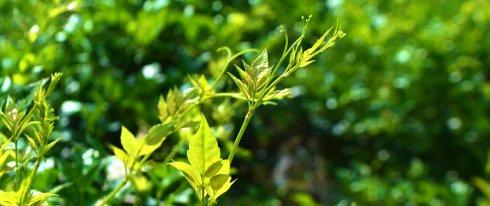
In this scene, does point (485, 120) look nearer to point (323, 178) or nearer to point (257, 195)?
point (323, 178)

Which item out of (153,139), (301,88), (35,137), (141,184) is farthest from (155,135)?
(301,88)

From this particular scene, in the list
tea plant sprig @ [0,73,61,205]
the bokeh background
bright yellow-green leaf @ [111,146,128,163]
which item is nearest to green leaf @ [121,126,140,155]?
bright yellow-green leaf @ [111,146,128,163]

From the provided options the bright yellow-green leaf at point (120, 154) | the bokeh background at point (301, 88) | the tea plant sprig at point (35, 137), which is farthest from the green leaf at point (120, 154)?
the bokeh background at point (301, 88)

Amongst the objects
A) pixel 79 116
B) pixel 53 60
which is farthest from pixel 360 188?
pixel 53 60

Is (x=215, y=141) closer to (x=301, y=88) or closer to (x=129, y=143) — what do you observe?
(x=129, y=143)

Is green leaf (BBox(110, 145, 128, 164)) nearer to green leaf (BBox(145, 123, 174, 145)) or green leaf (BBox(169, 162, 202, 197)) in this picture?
green leaf (BBox(145, 123, 174, 145))
